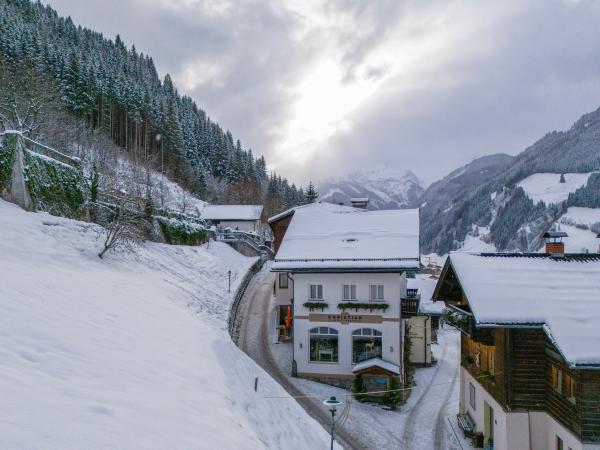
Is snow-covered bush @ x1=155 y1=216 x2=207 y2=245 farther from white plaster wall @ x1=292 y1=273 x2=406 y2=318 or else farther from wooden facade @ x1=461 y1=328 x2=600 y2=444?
wooden facade @ x1=461 y1=328 x2=600 y2=444

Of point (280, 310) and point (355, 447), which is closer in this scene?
point (355, 447)

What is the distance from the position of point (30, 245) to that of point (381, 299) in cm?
1897

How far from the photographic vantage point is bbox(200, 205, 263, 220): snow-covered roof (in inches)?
2702

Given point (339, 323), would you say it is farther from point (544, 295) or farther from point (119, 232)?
point (119, 232)

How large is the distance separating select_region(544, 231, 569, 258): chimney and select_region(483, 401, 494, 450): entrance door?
7410 millimetres

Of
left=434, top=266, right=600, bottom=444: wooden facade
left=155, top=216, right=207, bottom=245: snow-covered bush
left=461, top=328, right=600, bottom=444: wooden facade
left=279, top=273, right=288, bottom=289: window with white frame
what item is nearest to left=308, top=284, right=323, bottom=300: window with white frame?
left=279, top=273, right=288, bottom=289: window with white frame

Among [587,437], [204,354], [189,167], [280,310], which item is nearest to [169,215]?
[280,310]

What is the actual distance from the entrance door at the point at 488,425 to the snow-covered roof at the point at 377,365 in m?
5.53

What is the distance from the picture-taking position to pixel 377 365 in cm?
2317

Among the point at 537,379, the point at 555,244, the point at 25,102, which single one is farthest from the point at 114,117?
the point at 537,379

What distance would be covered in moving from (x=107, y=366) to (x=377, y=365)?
705 inches

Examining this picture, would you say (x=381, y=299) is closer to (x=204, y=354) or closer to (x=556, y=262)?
(x=556, y=262)

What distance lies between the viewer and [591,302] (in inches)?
537

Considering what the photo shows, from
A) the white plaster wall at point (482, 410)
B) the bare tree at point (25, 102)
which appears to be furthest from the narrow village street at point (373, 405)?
the bare tree at point (25, 102)
